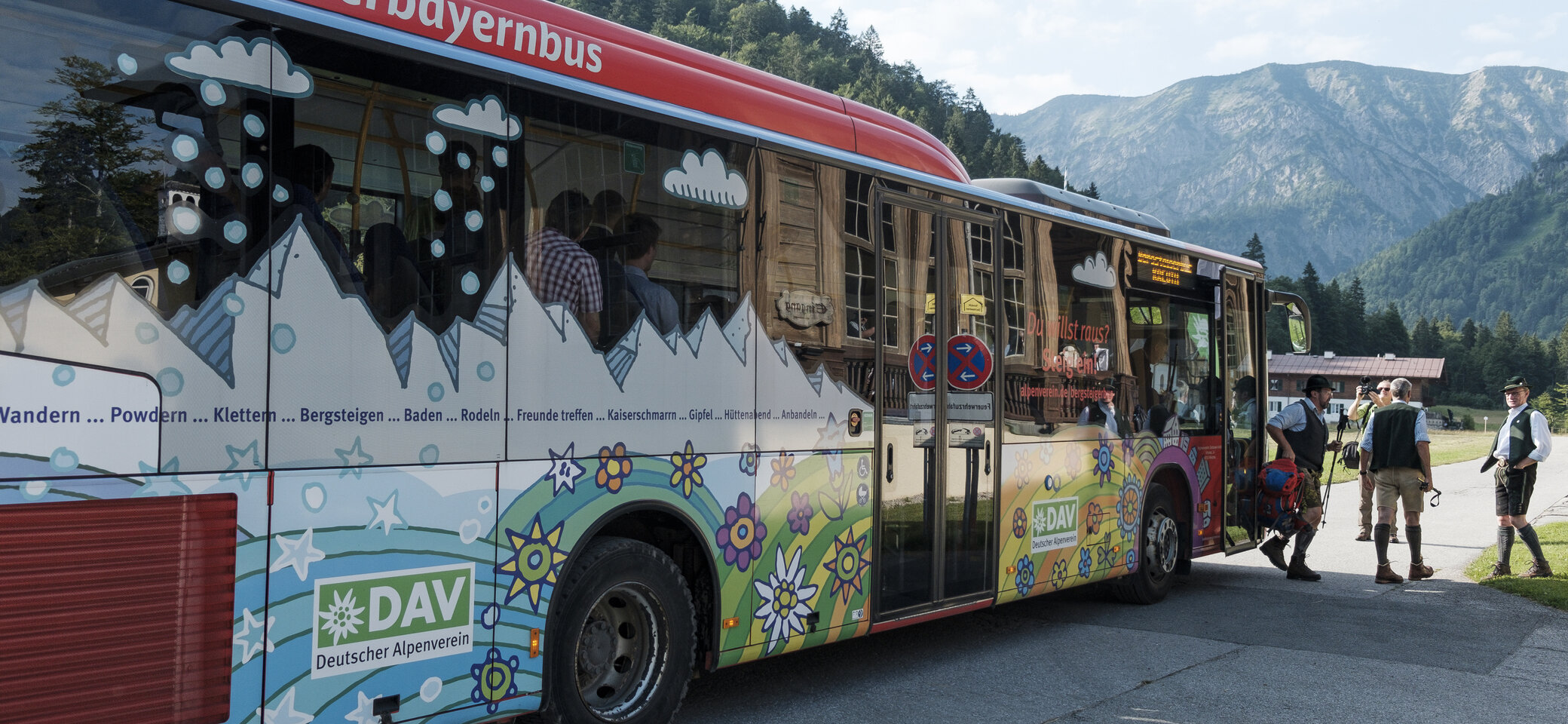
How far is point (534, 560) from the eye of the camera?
4738mm

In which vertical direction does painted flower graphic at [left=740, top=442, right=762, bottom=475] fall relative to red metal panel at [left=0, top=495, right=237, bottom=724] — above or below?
above

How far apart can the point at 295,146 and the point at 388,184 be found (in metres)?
0.36

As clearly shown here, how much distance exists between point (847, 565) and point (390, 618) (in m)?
2.74

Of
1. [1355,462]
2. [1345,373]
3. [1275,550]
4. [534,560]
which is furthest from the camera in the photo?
[1345,373]

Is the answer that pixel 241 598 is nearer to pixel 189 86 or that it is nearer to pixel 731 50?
pixel 189 86

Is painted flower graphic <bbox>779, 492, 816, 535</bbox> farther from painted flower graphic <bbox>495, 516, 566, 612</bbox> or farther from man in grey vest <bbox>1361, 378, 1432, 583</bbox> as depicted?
man in grey vest <bbox>1361, 378, 1432, 583</bbox>

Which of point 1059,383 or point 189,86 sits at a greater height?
point 189,86

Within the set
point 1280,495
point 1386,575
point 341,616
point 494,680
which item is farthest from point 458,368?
point 1386,575

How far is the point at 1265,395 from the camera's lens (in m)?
11.1

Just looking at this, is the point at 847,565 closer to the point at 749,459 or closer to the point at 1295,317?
the point at 749,459

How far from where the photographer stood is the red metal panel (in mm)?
3352

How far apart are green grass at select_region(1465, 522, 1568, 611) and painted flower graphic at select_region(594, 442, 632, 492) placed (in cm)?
842

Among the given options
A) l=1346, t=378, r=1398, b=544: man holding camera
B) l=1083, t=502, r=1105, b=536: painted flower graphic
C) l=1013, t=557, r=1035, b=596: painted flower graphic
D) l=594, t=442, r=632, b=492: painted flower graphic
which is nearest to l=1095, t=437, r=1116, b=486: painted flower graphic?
l=1083, t=502, r=1105, b=536: painted flower graphic

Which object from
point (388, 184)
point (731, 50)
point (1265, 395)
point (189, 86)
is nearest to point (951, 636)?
point (1265, 395)
